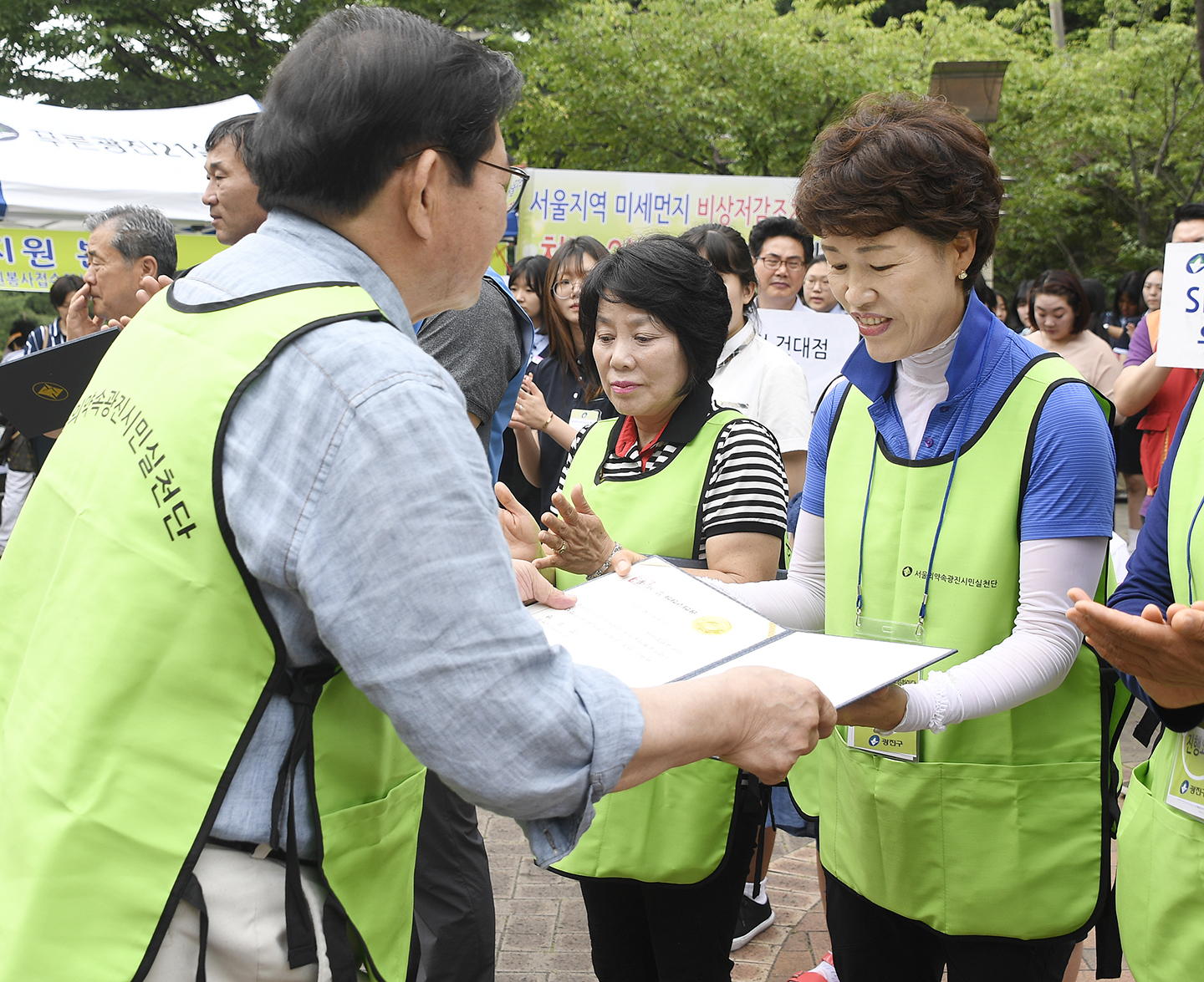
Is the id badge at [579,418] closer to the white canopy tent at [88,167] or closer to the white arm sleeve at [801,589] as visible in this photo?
the white arm sleeve at [801,589]

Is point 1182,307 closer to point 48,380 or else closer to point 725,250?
point 725,250

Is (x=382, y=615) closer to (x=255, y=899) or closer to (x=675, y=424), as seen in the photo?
(x=255, y=899)

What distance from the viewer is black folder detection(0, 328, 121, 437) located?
3.10m

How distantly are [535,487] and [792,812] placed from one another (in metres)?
1.94

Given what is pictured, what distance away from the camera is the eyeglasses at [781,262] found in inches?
215

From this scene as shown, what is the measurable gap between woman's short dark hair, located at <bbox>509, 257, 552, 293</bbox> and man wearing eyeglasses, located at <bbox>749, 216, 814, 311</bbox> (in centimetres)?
123

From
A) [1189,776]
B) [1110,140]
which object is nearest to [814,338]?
[1189,776]

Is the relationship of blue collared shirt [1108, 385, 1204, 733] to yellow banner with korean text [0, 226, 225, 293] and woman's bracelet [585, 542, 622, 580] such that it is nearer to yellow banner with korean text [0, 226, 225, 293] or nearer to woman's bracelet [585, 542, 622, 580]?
woman's bracelet [585, 542, 622, 580]

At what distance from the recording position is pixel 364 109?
125 centimetres

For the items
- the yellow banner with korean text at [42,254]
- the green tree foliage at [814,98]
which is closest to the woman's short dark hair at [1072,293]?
the yellow banner with korean text at [42,254]

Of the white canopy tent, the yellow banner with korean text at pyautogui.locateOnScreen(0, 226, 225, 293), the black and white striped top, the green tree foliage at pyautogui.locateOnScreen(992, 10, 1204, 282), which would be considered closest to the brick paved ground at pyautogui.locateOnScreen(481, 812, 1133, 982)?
the black and white striped top

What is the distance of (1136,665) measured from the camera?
161 centimetres

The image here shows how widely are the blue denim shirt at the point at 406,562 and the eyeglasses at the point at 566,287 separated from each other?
155 inches

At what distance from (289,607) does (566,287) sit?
4018 millimetres
